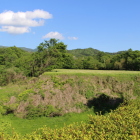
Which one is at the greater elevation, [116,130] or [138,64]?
[138,64]

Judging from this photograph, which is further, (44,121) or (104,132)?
(44,121)

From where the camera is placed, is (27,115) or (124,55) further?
(124,55)

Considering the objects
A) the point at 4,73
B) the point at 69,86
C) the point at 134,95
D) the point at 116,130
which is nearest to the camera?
the point at 116,130

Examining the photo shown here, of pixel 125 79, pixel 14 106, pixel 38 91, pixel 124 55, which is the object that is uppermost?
pixel 124 55

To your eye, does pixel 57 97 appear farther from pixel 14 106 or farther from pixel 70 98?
pixel 14 106

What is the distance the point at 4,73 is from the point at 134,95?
1941 cm

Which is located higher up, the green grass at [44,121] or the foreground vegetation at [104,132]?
the foreground vegetation at [104,132]

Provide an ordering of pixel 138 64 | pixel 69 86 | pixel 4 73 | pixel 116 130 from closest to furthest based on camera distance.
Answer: pixel 116 130 → pixel 69 86 → pixel 4 73 → pixel 138 64

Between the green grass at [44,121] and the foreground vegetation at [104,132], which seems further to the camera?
the green grass at [44,121]

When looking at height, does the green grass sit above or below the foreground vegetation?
below

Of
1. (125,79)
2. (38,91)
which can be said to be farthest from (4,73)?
(125,79)

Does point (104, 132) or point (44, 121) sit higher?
point (104, 132)

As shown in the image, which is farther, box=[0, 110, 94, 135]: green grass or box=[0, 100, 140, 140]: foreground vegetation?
box=[0, 110, 94, 135]: green grass

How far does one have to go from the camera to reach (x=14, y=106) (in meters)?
14.9
